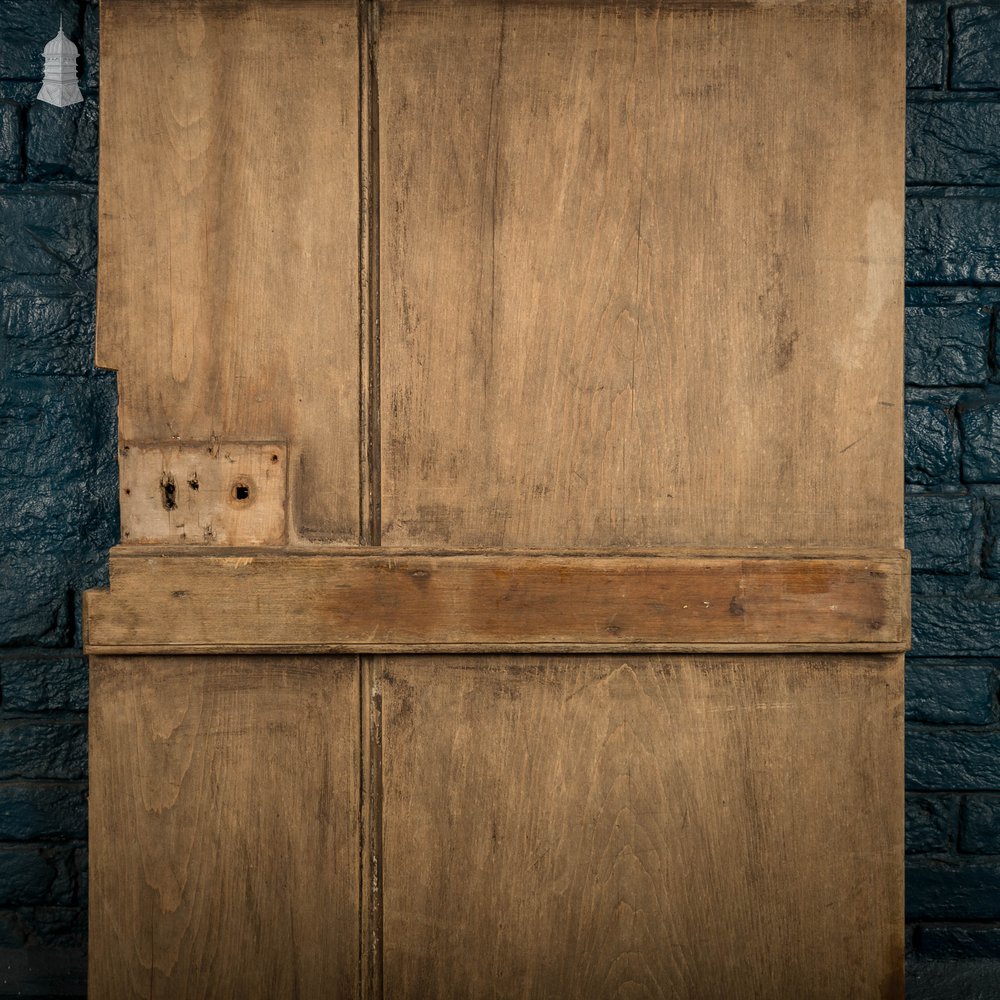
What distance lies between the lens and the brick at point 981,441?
3.43 ft

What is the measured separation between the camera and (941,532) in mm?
1048

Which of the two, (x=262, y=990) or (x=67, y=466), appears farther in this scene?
(x=67, y=466)

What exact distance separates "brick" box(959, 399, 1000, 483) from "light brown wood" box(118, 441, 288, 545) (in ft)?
2.72

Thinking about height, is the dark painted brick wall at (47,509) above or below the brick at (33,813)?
above

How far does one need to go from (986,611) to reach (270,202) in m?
0.98

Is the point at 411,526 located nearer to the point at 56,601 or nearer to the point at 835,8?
the point at 56,601

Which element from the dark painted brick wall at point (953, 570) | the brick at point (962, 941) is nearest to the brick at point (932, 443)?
the dark painted brick wall at point (953, 570)

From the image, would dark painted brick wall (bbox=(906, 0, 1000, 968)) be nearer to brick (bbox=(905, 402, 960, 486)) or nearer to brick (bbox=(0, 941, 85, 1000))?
brick (bbox=(905, 402, 960, 486))

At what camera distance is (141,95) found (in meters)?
0.89

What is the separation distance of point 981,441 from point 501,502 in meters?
0.62

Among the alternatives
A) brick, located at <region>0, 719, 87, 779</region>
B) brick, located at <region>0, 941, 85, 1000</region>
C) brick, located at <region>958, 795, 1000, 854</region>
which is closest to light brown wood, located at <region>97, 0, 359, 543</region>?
brick, located at <region>0, 719, 87, 779</region>

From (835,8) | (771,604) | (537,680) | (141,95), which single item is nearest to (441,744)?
(537,680)

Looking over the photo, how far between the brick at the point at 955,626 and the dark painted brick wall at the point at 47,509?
3.35ft

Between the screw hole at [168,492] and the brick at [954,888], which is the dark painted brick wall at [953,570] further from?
the screw hole at [168,492]
